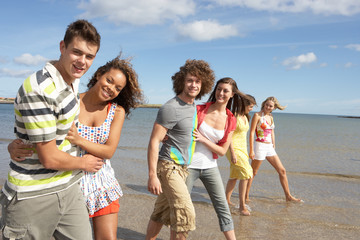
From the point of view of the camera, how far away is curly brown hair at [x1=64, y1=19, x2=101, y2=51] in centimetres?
215

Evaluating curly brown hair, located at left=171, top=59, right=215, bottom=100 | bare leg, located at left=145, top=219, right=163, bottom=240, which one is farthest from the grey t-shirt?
bare leg, located at left=145, top=219, right=163, bottom=240

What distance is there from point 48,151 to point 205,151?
7.44 ft

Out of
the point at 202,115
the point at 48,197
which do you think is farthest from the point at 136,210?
the point at 48,197

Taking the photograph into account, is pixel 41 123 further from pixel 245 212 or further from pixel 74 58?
pixel 245 212

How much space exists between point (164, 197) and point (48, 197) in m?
1.75

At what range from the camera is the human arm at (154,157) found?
131 inches

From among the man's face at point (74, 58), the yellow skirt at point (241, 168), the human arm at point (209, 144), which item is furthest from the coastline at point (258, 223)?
the man's face at point (74, 58)

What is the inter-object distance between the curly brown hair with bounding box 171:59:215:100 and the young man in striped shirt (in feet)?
5.19

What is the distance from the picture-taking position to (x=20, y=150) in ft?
6.64

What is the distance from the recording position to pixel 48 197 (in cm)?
216

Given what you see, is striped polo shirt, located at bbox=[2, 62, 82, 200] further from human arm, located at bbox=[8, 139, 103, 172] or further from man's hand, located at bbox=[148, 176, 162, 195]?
man's hand, located at bbox=[148, 176, 162, 195]

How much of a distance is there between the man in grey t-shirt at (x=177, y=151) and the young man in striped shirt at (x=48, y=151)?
1212 mm

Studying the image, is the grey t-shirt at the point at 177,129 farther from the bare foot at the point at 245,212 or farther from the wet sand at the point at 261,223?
the bare foot at the point at 245,212

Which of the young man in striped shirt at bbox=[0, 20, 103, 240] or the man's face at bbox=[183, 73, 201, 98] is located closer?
the young man in striped shirt at bbox=[0, 20, 103, 240]
